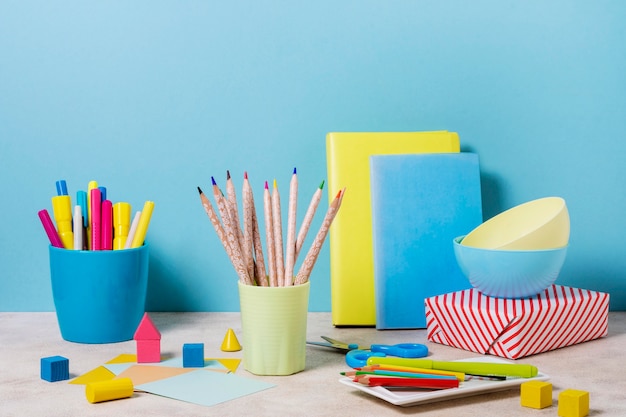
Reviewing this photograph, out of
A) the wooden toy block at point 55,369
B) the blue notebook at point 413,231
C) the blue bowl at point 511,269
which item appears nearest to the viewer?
the wooden toy block at point 55,369

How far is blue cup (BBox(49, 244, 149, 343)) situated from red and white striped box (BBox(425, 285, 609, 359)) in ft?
1.21

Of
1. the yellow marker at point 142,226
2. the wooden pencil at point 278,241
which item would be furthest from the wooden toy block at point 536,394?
the yellow marker at point 142,226

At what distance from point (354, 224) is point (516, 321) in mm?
270

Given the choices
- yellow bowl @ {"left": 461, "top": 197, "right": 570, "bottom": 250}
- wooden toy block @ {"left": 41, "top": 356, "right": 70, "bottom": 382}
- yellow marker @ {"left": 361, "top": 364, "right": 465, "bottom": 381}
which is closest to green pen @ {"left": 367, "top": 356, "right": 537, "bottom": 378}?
yellow marker @ {"left": 361, "top": 364, "right": 465, "bottom": 381}

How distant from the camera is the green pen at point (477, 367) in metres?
0.74

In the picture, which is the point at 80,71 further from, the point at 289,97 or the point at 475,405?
the point at 475,405

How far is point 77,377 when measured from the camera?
2.59ft

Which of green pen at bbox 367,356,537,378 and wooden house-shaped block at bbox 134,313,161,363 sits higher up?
wooden house-shaped block at bbox 134,313,161,363

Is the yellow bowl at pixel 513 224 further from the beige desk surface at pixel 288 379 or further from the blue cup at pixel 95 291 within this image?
the blue cup at pixel 95 291

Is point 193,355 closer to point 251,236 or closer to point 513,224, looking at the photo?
point 251,236

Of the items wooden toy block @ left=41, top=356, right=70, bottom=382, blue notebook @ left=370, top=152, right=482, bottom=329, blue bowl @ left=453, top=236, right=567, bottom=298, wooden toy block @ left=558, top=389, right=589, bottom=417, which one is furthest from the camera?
blue notebook @ left=370, top=152, right=482, bottom=329

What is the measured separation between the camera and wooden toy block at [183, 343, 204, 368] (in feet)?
2.69

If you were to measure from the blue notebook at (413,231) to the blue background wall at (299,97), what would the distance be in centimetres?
10

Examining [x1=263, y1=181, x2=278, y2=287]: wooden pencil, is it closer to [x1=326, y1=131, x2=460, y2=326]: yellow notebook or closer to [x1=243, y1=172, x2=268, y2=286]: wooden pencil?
[x1=243, y1=172, x2=268, y2=286]: wooden pencil
